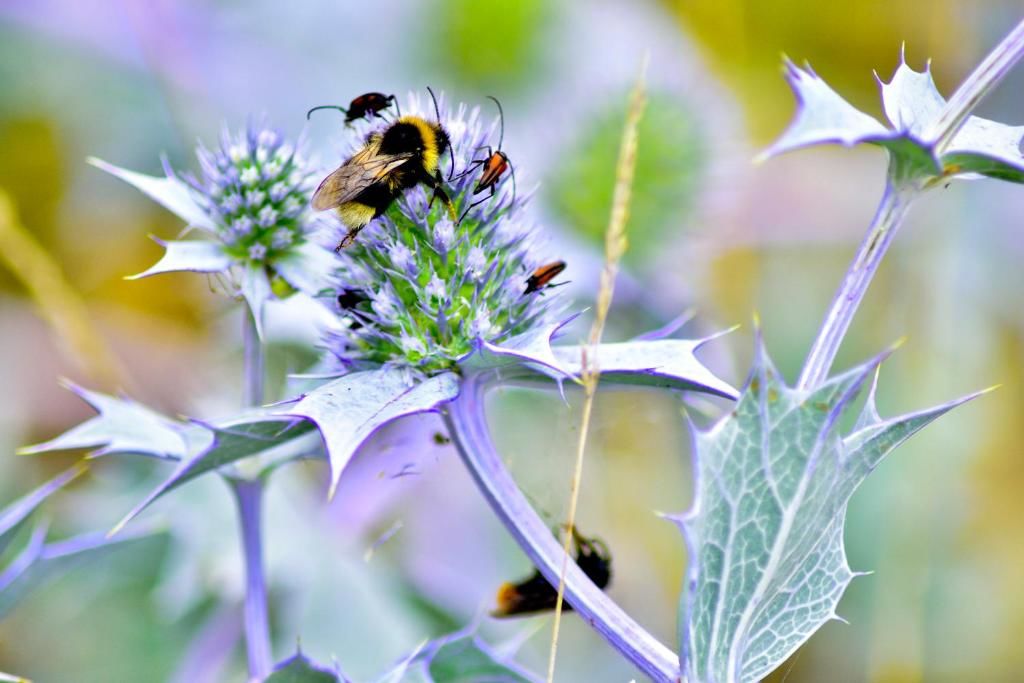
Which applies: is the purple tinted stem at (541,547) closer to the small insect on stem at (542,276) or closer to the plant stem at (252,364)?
the small insect on stem at (542,276)

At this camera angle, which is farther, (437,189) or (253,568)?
(253,568)

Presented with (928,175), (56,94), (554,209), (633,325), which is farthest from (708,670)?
(56,94)

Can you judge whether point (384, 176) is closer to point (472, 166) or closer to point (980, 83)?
point (472, 166)

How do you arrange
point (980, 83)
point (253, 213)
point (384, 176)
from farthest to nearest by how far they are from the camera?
point (253, 213), point (384, 176), point (980, 83)

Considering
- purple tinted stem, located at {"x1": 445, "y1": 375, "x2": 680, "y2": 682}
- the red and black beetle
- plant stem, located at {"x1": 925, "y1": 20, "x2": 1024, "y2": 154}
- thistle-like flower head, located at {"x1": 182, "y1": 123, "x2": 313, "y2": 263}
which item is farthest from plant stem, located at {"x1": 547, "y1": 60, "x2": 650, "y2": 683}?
thistle-like flower head, located at {"x1": 182, "y1": 123, "x2": 313, "y2": 263}

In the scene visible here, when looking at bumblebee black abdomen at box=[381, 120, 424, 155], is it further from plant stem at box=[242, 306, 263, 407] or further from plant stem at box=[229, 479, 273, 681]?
plant stem at box=[229, 479, 273, 681]

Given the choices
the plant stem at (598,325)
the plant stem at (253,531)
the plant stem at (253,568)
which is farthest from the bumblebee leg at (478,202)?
the plant stem at (253,568)

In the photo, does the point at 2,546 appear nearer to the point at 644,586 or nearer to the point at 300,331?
the point at 300,331

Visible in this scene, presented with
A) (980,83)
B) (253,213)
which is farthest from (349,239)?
(980,83)
